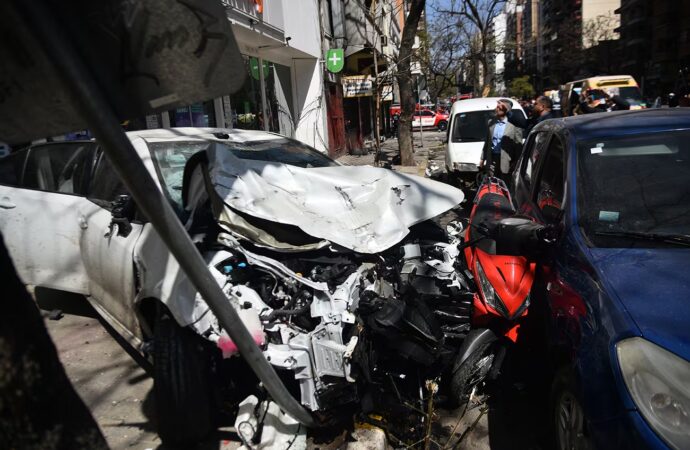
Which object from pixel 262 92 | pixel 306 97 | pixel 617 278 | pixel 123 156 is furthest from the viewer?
pixel 306 97

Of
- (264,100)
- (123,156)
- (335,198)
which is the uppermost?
(264,100)

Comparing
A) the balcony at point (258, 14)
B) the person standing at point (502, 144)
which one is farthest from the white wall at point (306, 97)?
the person standing at point (502, 144)

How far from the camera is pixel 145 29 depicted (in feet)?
4.94

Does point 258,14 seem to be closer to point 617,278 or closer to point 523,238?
point 523,238

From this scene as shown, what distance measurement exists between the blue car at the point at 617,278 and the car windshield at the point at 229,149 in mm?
2026

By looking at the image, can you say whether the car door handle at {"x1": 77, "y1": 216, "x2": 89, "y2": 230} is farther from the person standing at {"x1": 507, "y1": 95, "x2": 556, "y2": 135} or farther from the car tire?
the person standing at {"x1": 507, "y1": 95, "x2": 556, "y2": 135}

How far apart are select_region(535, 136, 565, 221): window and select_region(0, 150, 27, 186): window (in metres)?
4.62

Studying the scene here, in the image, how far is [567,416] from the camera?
246 centimetres

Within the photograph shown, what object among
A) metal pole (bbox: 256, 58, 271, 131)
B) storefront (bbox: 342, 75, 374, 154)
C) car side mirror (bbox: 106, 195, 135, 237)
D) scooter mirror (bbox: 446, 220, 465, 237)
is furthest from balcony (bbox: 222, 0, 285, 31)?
storefront (bbox: 342, 75, 374, 154)

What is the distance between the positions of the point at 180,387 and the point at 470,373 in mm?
1729

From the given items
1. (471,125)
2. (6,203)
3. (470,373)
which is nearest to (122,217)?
(6,203)

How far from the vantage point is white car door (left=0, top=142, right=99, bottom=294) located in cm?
419

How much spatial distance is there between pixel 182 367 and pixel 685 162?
3204mm

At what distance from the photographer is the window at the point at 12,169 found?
192 inches
